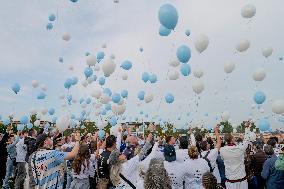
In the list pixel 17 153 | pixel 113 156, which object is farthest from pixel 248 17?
pixel 17 153

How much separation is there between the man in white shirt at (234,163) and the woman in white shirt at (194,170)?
1.50 metres

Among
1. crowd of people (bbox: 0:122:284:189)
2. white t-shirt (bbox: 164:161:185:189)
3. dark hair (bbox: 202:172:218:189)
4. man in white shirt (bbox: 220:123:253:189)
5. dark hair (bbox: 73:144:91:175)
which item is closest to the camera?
dark hair (bbox: 202:172:218:189)

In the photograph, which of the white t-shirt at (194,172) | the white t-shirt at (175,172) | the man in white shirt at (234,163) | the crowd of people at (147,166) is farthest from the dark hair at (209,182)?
the man in white shirt at (234,163)

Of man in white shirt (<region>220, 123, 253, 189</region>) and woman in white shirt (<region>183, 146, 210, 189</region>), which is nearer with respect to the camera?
woman in white shirt (<region>183, 146, 210, 189</region>)

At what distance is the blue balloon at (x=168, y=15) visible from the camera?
6355 millimetres

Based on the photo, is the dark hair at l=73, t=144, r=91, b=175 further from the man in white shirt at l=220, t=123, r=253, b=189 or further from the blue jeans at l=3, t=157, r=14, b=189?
the blue jeans at l=3, t=157, r=14, b=189

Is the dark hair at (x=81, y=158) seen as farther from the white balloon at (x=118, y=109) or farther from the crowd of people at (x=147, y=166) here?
the white balloon at (x=118, y=109)

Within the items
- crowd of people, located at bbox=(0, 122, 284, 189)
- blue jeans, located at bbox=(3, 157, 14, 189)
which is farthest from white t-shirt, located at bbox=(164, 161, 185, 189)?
blue jeans, located at bbox=(3, 157, 14, 189)

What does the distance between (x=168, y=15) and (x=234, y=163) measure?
2.90m

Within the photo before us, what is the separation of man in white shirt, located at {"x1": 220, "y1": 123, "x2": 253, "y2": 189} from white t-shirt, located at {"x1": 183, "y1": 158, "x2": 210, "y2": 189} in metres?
1.52

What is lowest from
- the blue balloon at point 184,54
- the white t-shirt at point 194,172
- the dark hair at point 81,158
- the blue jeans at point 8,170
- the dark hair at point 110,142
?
the blue jeans at point 8,170

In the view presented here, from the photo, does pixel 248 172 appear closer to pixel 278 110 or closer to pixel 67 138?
pixel 278 110

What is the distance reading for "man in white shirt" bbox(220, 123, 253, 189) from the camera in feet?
21.1

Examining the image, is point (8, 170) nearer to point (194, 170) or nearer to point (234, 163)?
point (234, 163)
